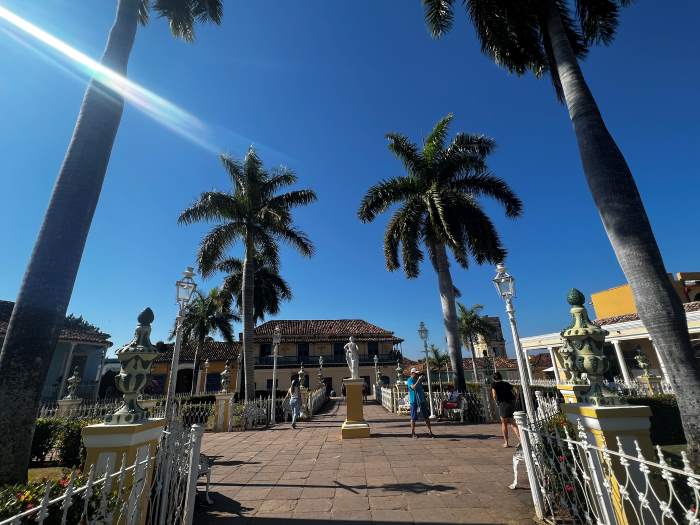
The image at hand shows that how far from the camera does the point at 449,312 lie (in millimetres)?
13852

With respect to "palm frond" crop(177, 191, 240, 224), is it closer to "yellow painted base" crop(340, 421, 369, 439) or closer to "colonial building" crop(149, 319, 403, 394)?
"yellow painted base" crop(340, 421, 369, 439)

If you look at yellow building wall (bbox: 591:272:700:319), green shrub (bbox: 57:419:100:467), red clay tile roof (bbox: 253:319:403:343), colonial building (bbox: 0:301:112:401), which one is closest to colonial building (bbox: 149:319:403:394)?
red clay tile roof (bbox: 253:319:403:343)

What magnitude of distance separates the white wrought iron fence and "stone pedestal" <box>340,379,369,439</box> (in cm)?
520

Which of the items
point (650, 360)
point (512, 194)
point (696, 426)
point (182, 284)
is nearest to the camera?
point (696, 426)

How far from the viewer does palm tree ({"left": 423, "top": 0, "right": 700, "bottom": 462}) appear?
4.09m

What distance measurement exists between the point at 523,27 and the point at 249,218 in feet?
43.2

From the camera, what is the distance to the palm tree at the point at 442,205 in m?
14.0

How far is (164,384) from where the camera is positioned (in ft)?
113

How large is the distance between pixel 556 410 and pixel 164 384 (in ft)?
127

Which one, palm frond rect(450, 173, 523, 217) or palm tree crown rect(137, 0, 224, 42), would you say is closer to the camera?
palm tree crown rect(137, 0, 224, 42)

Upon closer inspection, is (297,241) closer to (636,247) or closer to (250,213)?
(250,213)

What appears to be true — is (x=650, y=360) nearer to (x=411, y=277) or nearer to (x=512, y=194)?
(x=512, y=194)

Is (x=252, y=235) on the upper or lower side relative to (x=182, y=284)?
upper

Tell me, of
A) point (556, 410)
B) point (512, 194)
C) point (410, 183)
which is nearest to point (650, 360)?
point (512, 194)
